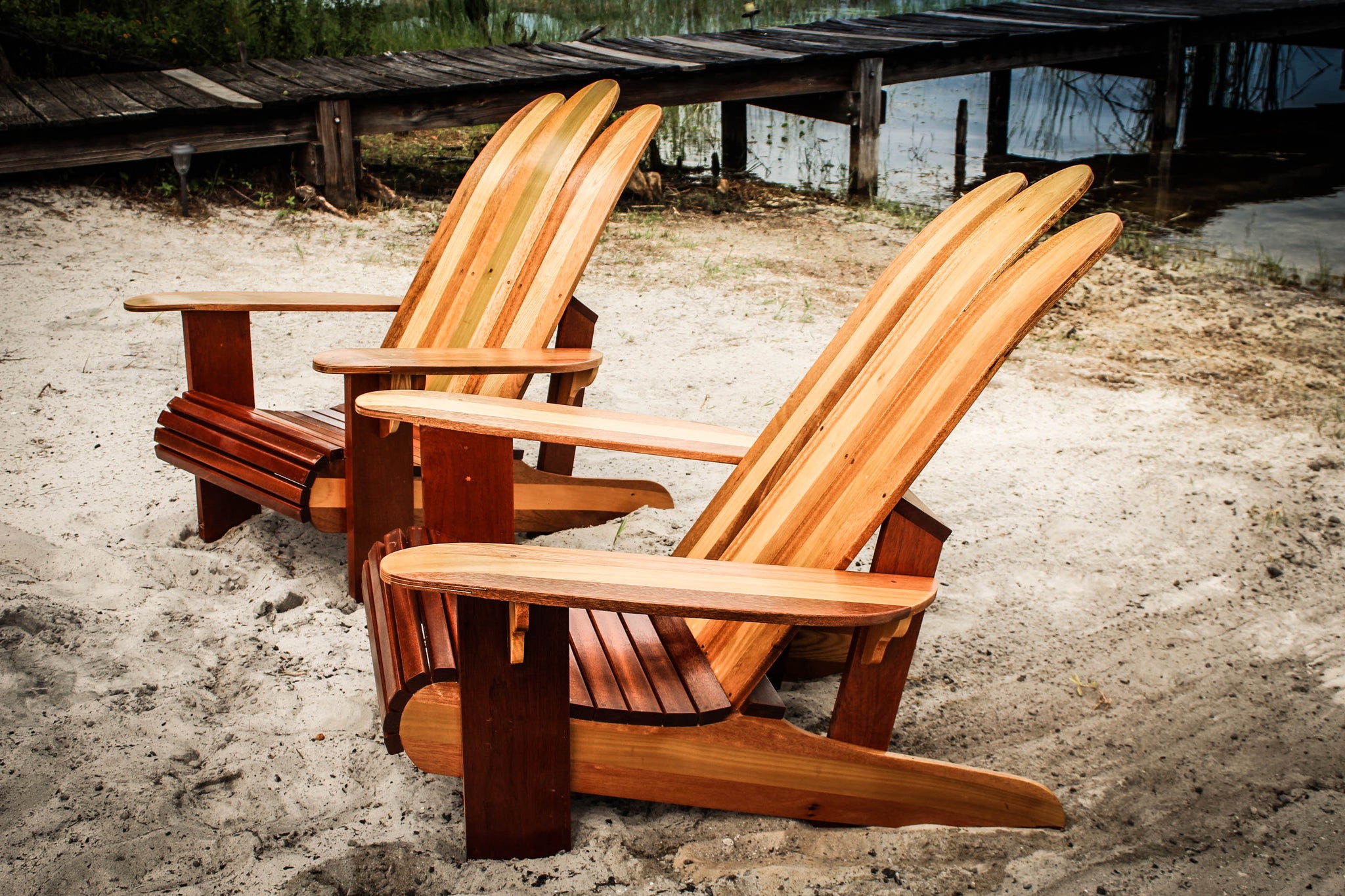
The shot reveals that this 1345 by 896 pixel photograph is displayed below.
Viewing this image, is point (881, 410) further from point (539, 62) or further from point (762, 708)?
point (539, 62)

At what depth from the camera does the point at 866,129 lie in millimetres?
8367

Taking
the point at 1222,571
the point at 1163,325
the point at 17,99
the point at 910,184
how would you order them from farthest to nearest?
the point at 910,184 → the point at 17,99 → the point at 1163,325 → the point at 1222,571

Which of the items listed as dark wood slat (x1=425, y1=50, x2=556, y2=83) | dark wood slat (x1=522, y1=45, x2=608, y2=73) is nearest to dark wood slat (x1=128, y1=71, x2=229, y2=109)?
dark wood slat (x1=425, y1=50, x2=556, y2=83)

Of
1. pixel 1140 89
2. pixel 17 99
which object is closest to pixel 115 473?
pixel 17 99

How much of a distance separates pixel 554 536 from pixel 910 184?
727 cm

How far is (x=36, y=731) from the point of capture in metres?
2.17

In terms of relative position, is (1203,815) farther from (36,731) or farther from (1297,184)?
(1297,184)

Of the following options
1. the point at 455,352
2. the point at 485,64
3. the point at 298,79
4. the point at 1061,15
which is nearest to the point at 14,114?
the point at 298,79

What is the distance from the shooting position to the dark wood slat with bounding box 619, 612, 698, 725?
1792 millimetres

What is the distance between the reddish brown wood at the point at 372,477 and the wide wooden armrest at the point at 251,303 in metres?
0.55

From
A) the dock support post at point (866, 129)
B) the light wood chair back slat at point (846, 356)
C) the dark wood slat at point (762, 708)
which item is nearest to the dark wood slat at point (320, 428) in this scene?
the light wood chair back slat at point (846, 356)

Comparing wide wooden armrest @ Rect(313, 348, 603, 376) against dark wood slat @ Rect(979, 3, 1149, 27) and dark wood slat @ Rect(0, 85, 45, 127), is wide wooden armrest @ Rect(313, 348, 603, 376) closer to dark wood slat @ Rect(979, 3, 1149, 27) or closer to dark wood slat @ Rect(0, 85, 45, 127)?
dark wood slat @ Rect(0, 85, 45, 127)

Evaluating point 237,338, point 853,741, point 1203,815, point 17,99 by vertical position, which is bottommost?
point 1203,815

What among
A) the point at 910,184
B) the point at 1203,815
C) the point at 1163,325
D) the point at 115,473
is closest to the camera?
the point at 1203,815
